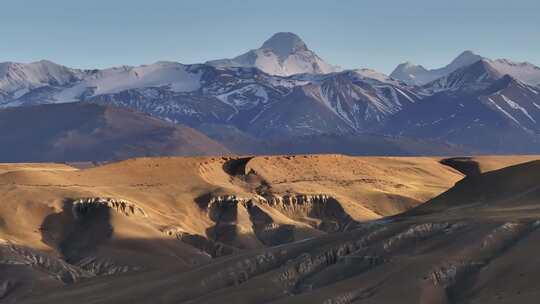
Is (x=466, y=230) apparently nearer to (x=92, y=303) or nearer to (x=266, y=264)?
(x=266, y=264)

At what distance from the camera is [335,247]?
130875 mm

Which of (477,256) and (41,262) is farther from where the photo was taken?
(41,262)

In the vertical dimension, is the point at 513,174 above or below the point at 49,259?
above

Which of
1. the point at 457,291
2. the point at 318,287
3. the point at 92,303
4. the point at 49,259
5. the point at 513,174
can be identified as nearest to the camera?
the point at 457,291

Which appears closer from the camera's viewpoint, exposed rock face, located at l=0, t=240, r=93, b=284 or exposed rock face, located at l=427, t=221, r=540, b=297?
exposed rock face, located at l=427, t=221, r=540, b=297

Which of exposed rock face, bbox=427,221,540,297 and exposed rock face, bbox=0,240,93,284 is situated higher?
exposed rock face, bbox=427,221,540,297

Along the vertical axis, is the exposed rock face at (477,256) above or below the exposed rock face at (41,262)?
above

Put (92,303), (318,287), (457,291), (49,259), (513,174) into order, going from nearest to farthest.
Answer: (457,291)
(318,287)
(92,303)
(513,174)
(49,259)

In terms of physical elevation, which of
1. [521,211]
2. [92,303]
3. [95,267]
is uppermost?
[521,211]

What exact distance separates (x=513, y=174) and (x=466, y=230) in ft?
142

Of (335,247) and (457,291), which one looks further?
(335,247)

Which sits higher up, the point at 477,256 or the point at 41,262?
the point at 477,256

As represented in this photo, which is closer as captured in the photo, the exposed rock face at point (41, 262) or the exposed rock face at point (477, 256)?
the exposed rock face at point (477, 256)

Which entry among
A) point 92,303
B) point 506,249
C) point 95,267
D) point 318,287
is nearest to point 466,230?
point 506,249
